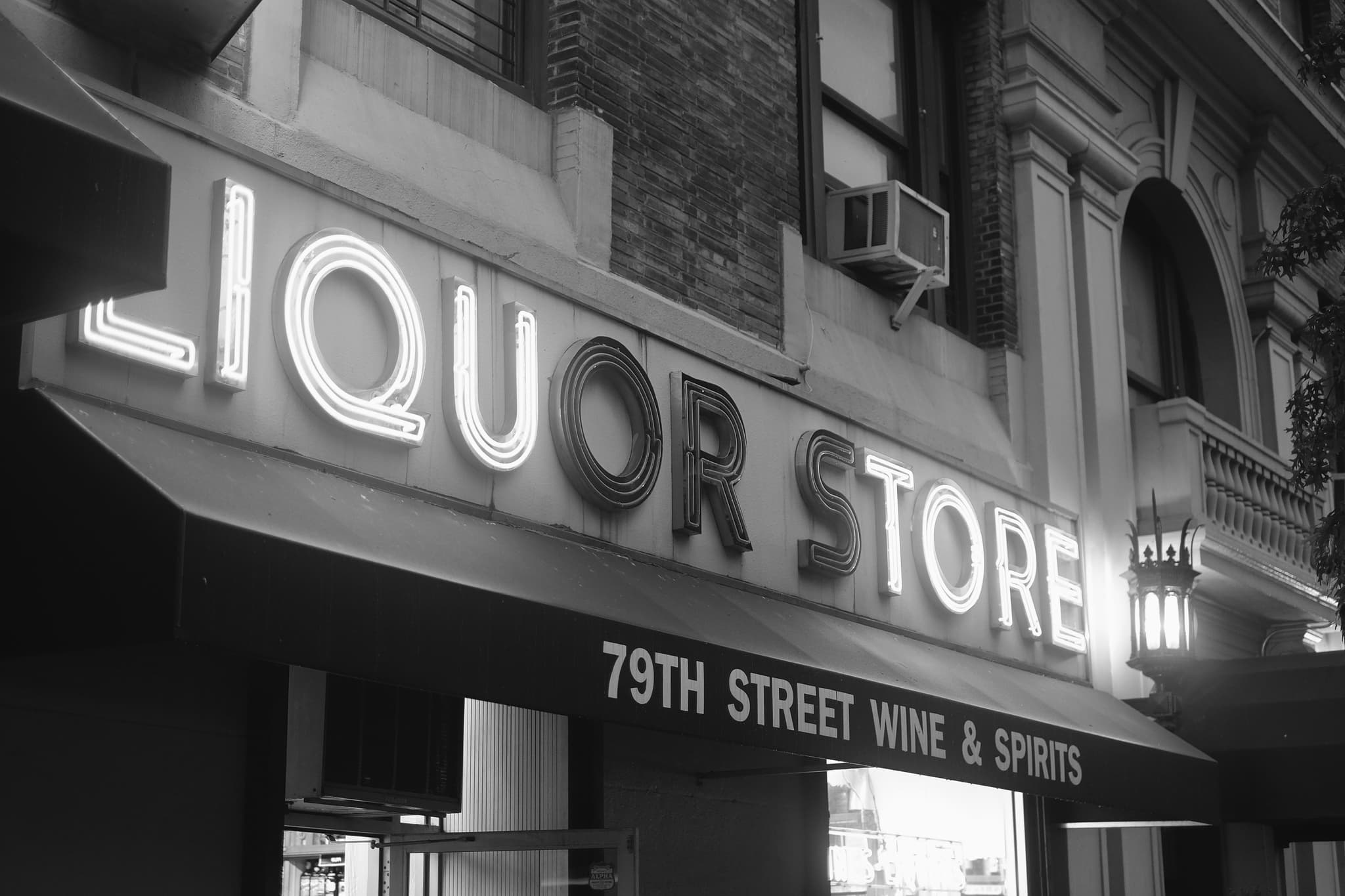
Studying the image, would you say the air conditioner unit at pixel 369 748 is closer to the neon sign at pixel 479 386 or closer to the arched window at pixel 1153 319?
the neon sign at pixel 479 386

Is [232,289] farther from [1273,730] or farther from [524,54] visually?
[1273,730]

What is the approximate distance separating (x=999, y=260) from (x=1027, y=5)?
7.30 feet

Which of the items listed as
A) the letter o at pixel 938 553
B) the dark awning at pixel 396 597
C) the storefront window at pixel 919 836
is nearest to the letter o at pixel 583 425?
the dark awning at pixel 396 597

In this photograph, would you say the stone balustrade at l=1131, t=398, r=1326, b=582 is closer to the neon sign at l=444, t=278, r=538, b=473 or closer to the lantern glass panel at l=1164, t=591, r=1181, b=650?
the lantern glass panel at l=1164, t=591, r=1181, b=650

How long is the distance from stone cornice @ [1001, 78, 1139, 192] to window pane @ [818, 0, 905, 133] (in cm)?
95

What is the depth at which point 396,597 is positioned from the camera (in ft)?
18.7

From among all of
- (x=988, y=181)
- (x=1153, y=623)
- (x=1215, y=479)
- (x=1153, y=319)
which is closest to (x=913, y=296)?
(x=988, y=181)

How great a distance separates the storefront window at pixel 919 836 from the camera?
10008mm

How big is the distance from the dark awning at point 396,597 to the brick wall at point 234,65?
159cm

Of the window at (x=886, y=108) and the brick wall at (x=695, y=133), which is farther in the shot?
the window at (x=886, y=108)

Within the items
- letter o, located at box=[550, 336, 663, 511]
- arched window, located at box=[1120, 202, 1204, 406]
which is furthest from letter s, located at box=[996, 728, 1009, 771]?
arched window, located at box=[1120, 202, 1204, 406]

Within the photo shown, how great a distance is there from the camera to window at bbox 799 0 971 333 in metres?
11.8

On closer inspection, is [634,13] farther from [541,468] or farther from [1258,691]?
[1258,691]

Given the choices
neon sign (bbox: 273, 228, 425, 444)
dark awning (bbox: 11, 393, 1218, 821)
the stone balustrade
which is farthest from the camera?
→ the stone balustrade
